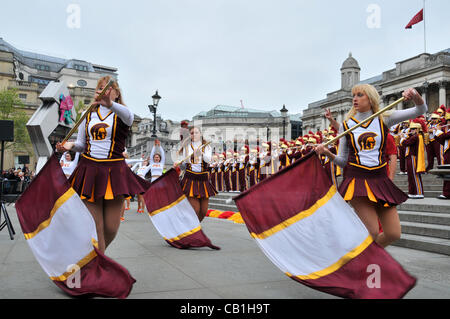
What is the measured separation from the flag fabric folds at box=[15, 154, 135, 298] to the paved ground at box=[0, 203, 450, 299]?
21 centimetres

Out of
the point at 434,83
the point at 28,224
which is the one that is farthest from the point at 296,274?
the point at 434,83

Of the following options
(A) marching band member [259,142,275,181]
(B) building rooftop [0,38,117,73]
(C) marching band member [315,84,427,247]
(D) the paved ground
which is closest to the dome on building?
(A) marching band member [259,142,275,181]

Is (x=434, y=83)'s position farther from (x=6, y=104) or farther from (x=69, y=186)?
(x=6, y=104)

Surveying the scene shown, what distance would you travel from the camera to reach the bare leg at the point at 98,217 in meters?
3.96

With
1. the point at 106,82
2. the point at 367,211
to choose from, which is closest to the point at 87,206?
the point at 106,82

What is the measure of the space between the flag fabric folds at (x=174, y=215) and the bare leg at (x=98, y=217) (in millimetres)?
2005

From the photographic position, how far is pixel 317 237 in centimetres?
346

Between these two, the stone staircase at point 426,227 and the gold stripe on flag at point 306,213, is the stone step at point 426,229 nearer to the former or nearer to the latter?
the stone staircase at point 426,227

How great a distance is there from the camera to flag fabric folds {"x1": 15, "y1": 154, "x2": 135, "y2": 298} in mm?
3361

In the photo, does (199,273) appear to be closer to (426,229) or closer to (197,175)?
(197,175)

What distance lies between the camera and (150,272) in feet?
14.5

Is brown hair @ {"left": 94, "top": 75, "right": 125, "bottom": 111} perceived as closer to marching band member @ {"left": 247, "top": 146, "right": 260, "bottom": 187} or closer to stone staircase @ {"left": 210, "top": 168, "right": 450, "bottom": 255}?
stone staircase @ {"left": 210, "top": 168, "right": 450, "bottom": 255}

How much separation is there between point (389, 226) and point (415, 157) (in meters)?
7.82
